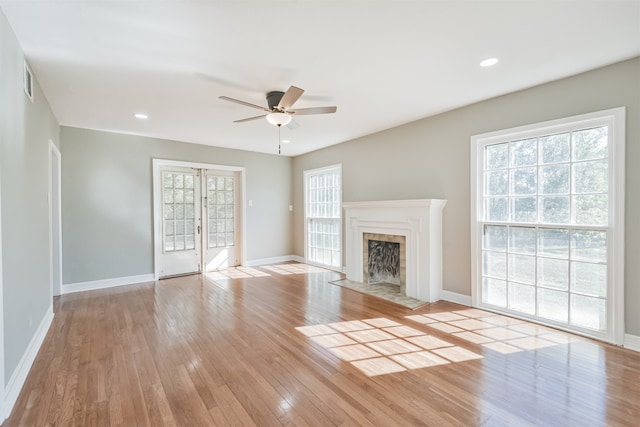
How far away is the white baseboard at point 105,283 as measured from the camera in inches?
183

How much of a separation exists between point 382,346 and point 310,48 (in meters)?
2.72

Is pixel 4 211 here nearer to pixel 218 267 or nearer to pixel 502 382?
pixel 502 382

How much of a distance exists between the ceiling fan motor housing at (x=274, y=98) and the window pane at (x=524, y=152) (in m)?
2.79

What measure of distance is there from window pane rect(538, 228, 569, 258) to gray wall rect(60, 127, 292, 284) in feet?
18.4

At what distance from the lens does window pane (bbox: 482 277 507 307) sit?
140 inches

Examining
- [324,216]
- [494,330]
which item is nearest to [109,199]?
[324,216]

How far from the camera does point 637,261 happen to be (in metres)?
2.61

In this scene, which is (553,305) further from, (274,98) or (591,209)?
(274,98)

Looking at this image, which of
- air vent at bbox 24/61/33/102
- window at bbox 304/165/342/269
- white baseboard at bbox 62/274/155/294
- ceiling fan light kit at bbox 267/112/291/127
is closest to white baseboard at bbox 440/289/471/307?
window at bbox 304/165/342/269

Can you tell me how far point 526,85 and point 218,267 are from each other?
5.95 metres

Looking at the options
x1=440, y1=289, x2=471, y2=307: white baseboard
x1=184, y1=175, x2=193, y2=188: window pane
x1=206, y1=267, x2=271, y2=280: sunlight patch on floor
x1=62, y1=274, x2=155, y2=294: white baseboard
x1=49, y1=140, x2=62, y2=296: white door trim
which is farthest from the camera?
x1=184, y1=175, x2=193, y2=188: window pane

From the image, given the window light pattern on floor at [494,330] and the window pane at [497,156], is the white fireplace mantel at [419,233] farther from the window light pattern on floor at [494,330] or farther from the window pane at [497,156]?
the window pane at [497,156]

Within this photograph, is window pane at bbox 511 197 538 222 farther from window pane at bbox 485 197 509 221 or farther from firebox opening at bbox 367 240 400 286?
firebox opening at bbox 367 240 400 286

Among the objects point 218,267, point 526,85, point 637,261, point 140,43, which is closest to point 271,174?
point 218,267
